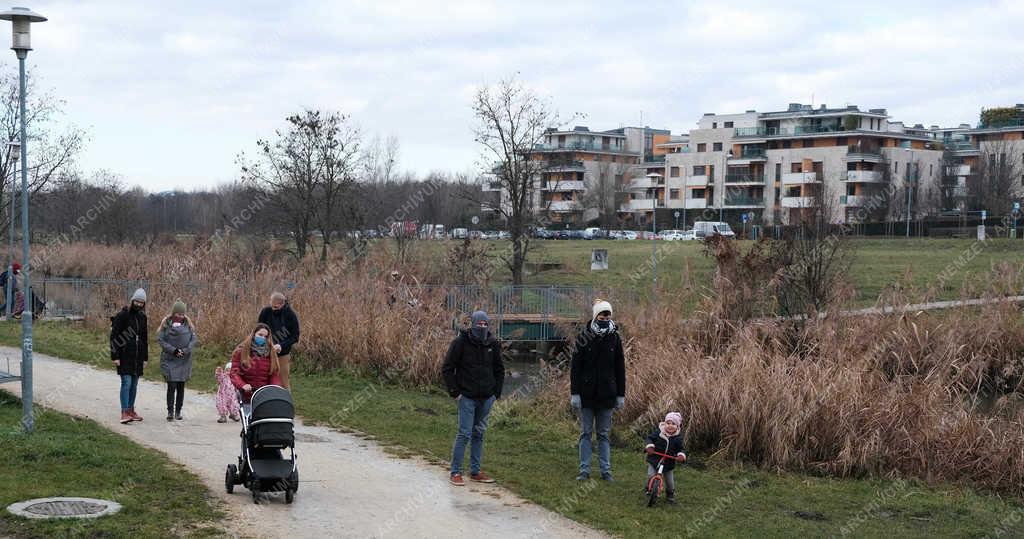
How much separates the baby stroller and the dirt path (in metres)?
0.19

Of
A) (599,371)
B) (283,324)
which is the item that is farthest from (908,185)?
(599,371)

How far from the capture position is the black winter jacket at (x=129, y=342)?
13.9 meters

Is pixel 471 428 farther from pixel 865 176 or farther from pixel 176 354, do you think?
pixel 865 176

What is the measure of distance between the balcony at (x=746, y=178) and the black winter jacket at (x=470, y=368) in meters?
93.5

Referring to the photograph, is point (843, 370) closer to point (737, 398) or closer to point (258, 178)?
point (737, 398)

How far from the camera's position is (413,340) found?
20625 millimetres

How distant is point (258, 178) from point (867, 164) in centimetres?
6870

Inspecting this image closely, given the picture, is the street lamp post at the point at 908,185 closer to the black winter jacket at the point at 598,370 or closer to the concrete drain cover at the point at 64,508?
the black winter jacket at the point at 598,370

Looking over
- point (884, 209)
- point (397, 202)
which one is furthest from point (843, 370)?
point (884, 209)

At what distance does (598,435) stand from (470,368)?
1657 mm

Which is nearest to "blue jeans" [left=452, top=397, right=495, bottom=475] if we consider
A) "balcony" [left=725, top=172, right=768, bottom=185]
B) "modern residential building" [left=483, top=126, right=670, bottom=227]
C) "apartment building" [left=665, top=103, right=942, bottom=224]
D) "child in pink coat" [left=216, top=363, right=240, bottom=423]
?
"child in pink coat" [left=216, top=363, right=240, bottom=423]

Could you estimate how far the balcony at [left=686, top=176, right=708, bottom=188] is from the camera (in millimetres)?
106125

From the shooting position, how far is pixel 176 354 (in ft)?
47.0

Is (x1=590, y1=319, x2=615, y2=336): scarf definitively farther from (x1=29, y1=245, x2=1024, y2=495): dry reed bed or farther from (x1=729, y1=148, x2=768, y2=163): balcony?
(x1=729, y1=148, x2=768, y2=163): balcony
